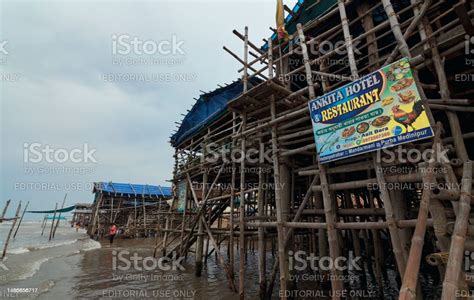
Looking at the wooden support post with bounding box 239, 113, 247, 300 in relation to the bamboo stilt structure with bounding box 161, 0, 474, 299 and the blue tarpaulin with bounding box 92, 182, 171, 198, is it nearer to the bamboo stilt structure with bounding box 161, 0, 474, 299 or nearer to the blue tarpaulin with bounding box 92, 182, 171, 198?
the bamboo stilt structure with bounding box 161, 0, 474, 299

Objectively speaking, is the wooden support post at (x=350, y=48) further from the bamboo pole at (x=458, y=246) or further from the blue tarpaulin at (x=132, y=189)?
the blue tarpaulin at (x=132, y=189)

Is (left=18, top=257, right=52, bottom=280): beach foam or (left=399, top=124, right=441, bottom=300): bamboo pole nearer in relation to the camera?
(left=399, top=124, right=441, bottom=300): bamboo pole

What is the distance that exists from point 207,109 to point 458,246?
10.8 m

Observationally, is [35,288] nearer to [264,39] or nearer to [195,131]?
[195,131]

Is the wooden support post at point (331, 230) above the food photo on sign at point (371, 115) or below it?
below

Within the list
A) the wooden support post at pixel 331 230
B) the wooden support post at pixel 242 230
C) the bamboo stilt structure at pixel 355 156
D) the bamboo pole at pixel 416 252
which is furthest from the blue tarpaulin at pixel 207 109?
the bamboo pole at pixel 416 252

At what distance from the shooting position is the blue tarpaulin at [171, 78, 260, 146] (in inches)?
422

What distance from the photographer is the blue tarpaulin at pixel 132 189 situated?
27391mm

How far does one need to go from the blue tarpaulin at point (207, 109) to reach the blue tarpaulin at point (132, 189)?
17.1 metres

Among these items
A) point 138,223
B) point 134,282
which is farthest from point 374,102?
point 138,223

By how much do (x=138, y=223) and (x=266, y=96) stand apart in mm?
23626

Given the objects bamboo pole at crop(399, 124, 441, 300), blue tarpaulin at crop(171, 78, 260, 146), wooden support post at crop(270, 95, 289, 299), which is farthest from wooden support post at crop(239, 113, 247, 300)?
bamboo pole at crop(399, 124, 441, 300)

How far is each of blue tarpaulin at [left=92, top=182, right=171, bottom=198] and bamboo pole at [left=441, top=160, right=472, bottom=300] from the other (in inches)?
1162

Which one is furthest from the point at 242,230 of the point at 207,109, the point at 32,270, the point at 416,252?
the point at 32,270
